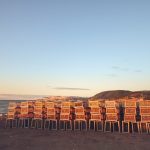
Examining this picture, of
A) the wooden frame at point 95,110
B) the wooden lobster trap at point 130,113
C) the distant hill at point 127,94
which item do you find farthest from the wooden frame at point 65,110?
the distant hill at point 127,94

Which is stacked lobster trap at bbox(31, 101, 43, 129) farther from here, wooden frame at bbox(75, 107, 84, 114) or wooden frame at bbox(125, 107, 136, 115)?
wooden frame at bbox(125, 107, 136, 115)

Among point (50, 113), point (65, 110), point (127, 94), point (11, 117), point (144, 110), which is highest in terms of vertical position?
point (127, 94)

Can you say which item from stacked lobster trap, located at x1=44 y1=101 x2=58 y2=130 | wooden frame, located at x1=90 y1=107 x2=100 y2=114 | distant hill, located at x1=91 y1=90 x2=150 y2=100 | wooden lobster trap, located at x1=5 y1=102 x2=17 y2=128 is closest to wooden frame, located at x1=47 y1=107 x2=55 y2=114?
stacked lobster trap, located at x1=44 y1=101 x2=58 y2=130

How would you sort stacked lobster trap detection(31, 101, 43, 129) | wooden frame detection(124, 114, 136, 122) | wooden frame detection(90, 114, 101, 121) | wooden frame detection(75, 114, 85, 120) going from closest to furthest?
1. wooden frame detection(124, 114, 136, 122)
2. wooden frame detection(90, 114, 101, 121)
3. wooden frame detection(75, 114, 85, 120)
4. stacked lobster trap detection(31, 101, 43, 129)

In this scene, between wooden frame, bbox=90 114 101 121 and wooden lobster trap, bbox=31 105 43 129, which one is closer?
wooden frame, bbox=90 114 101 121

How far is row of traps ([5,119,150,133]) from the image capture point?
60.3 ft

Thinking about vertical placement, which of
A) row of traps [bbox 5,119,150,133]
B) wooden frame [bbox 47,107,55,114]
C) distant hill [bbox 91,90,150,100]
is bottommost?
row of traps [bbox 5,119,150,133]

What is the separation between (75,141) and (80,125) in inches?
229

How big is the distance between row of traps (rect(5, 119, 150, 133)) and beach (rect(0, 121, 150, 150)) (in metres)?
1.15

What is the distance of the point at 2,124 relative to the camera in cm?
2288

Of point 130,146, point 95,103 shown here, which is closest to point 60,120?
point 95,103

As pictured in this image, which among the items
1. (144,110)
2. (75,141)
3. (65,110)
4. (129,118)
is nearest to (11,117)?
(65,110)

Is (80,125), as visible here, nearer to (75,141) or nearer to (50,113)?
(50,113)

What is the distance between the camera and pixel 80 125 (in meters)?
20.5
